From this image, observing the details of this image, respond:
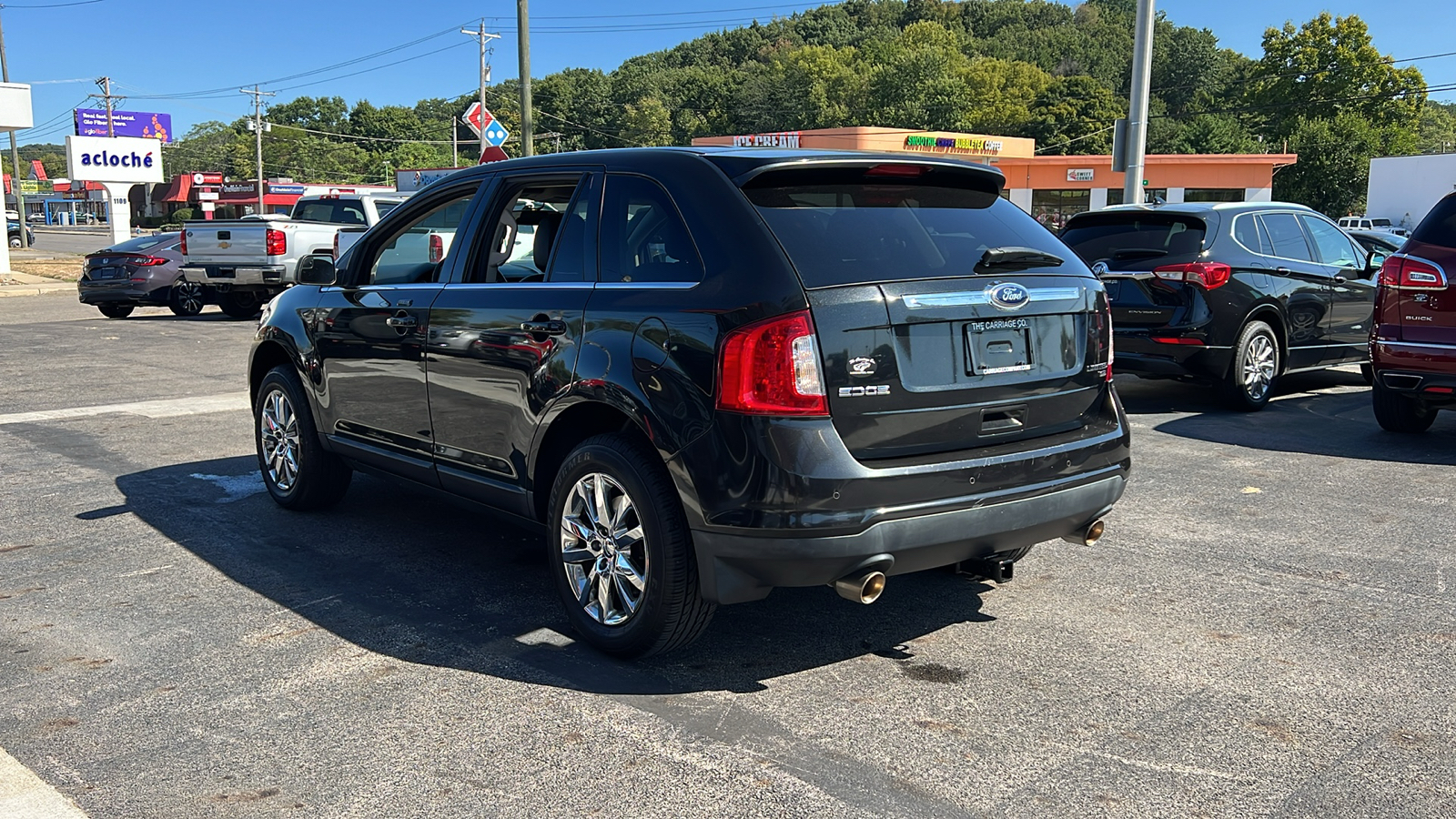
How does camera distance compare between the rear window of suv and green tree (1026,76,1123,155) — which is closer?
the rear window of suv

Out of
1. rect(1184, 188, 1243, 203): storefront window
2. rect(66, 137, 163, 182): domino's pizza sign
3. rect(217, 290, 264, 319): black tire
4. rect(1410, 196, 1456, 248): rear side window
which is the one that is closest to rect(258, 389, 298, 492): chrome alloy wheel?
rect(1410, 196, 1456, 248): rear side window

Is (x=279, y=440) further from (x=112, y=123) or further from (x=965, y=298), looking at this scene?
(x=112, y=123)

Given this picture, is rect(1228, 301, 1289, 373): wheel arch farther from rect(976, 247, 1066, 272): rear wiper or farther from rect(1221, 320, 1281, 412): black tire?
rect(976, 247, 1066, 272): rear wiper

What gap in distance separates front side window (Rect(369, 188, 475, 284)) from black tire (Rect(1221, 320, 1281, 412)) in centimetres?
619

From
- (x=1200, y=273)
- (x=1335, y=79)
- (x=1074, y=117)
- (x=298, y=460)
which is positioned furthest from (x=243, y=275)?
(x=1074, y=117)

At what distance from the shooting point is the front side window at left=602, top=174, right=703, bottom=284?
405cm

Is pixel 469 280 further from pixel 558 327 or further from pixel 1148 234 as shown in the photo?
pixel 1148 234

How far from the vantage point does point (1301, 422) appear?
9.02 meters

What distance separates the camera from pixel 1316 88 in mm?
90000

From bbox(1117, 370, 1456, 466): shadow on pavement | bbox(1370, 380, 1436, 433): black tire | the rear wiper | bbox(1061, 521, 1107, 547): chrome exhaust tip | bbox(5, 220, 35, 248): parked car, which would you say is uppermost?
bbox(5, 220, 35, 248): parked car

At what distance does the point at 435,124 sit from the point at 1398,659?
148 metres

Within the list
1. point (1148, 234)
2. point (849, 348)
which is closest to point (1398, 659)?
point (849, 348)

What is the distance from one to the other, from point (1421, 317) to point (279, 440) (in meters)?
6.89

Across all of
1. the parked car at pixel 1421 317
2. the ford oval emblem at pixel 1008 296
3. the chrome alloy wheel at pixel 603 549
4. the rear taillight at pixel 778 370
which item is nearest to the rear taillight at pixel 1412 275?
the parked car at pixel 1421 317
